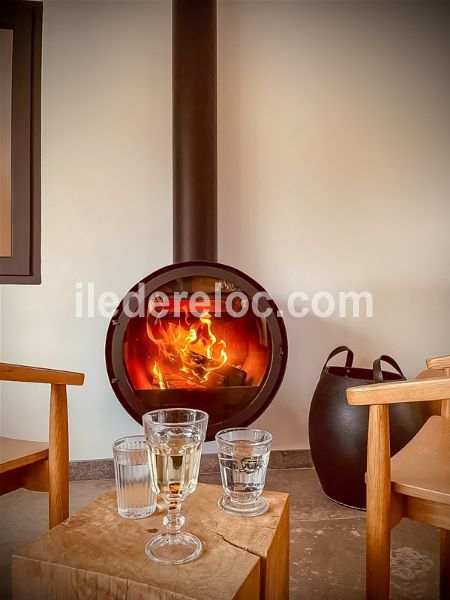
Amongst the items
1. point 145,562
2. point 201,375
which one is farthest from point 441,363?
point 145,562

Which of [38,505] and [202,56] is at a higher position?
[202,56]

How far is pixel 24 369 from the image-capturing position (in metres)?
1.17

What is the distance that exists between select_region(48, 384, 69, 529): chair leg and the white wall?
887mm

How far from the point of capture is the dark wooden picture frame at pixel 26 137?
211cm

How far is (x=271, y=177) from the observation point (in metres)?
2.20

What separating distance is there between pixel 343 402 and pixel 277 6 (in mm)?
1738

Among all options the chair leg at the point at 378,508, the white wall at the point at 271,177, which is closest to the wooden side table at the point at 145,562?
the chair leg at the point at 378,508

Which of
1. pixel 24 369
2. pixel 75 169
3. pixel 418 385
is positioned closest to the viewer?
pixel 418 385

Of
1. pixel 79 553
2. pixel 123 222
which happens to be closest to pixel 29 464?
pixel 79 553

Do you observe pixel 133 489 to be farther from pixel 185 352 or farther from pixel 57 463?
pixel 185 352

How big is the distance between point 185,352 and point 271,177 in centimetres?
90

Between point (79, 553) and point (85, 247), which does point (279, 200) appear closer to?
point (85, 247)

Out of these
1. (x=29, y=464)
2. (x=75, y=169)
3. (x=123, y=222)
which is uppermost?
(x=75, y=169)

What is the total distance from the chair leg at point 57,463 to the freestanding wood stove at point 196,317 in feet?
1.63
